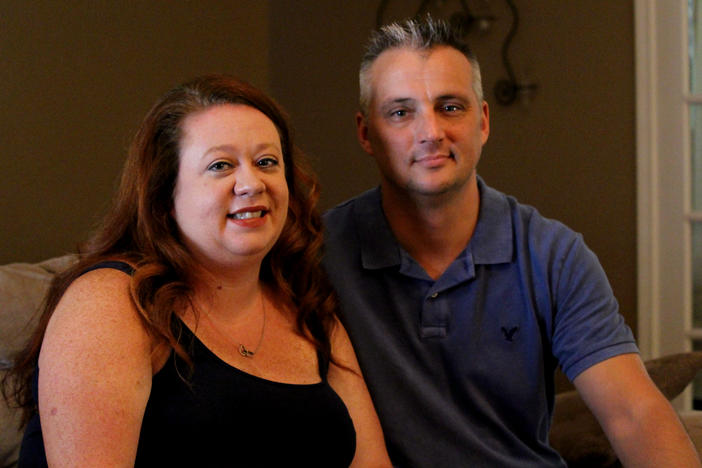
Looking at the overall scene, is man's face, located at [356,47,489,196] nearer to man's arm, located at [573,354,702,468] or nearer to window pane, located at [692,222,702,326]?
man's arm, located at [573,354,702,468]

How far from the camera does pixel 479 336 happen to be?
1799 millimetres

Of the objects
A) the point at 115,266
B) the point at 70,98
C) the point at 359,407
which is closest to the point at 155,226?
the point at 115,266

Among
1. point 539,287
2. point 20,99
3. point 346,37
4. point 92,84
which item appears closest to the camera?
point 539,287

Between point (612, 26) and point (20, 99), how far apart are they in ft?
7.40

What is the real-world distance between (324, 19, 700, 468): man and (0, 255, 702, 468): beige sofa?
0.95 ft

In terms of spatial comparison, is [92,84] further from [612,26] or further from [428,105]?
[612,26]

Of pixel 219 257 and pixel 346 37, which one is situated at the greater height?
pixel 346 37

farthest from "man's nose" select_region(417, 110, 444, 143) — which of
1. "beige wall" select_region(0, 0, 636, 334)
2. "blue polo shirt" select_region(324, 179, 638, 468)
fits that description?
"beige wall" select_region(0, 0, 636, 334)

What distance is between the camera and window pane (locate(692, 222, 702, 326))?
3404 mm

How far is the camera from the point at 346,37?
384cm

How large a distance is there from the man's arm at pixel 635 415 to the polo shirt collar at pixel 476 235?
31 cm

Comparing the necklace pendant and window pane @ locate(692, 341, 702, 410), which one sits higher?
the necklace pendant

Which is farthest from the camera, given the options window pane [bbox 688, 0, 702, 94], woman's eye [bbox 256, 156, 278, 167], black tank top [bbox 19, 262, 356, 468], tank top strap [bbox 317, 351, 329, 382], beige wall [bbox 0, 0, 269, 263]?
window pane [bbox 688, 0, 702, 94]

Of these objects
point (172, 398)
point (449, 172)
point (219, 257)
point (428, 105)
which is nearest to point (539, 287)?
point (449, 172)
